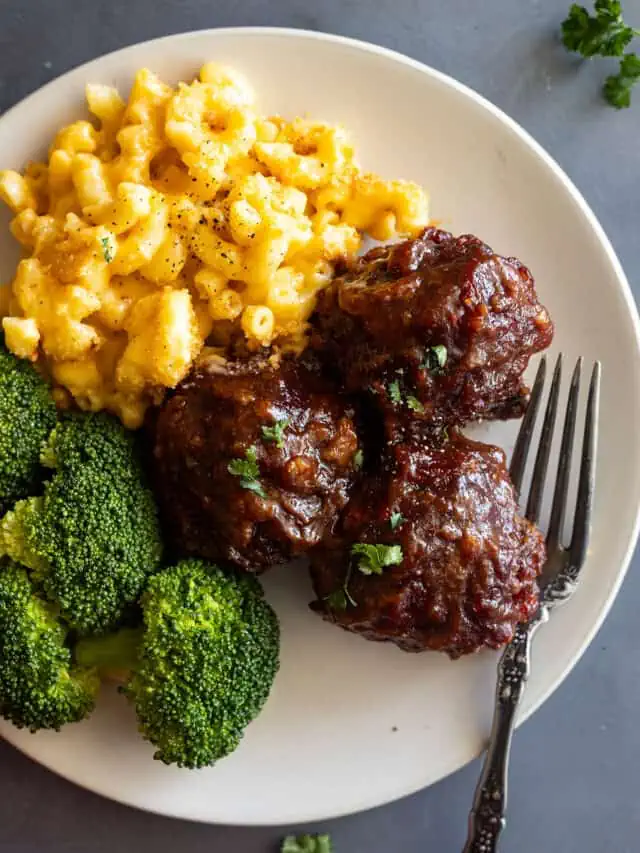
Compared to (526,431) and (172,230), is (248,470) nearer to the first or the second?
(172,230)

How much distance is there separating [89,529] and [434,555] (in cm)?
95

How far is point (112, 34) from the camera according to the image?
2830 mm

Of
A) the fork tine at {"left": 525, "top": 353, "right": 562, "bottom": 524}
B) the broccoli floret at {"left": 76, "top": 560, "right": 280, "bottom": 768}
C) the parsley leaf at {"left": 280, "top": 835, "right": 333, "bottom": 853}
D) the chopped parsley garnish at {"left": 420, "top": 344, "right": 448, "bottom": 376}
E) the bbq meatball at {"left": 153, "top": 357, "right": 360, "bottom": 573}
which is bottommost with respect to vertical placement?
the parsley leaf at {"left": 280, "top": 835, "right": 333, "bottom": 853}

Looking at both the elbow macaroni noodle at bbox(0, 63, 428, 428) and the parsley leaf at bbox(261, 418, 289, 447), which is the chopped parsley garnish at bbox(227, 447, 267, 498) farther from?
the elbow macaroni noodle at bbox(0, 63, 428, 428)

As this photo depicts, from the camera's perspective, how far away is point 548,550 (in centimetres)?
254

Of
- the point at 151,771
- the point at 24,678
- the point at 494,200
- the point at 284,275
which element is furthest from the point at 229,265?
the point at 151,771

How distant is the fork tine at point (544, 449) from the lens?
252 centimetres

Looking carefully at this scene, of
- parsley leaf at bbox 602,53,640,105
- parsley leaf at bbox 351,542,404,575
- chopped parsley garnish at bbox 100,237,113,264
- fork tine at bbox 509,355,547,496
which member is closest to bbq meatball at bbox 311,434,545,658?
parsley leaf at bbox 351,542,404,575

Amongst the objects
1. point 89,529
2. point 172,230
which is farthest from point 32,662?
point 172,230

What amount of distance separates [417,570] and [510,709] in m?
0.67

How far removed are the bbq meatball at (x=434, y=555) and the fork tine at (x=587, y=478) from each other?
0.28m

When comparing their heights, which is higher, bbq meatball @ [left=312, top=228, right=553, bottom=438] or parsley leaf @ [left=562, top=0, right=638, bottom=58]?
parsley leaf @ [left=562, top=0, right=638, bottom=58]

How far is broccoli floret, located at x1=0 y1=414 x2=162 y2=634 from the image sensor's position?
2270mm

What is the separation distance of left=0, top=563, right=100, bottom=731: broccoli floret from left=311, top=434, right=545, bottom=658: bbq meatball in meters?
0.79
